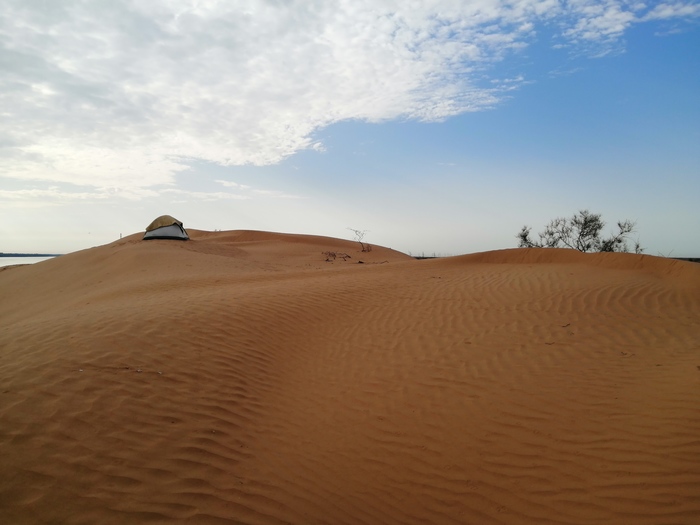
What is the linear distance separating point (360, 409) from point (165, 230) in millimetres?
20981

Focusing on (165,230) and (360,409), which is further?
(165,230)

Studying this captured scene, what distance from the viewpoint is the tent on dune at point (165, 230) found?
76.2ft

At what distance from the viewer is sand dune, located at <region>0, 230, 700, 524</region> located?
370cm

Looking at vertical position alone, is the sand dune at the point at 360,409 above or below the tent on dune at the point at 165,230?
below

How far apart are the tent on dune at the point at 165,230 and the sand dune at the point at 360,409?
48.6ft

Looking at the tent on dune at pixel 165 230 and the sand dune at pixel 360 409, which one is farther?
the tent on dune at pixel 165 230

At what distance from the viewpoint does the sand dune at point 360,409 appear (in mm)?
3699

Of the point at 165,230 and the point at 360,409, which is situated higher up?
the point at 165,230

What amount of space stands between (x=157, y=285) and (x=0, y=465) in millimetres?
8871

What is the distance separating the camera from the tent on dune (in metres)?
23.2

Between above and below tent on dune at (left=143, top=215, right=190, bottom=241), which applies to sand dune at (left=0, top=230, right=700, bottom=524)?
below

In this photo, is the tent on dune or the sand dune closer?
the sand dune

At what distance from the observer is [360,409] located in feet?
18.1

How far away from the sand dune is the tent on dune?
14.8 metres
